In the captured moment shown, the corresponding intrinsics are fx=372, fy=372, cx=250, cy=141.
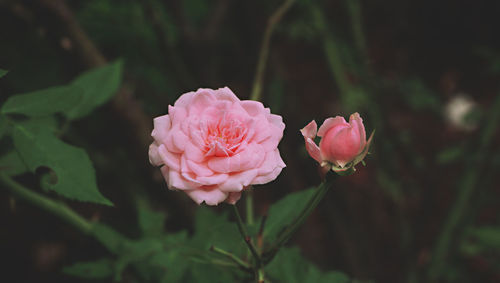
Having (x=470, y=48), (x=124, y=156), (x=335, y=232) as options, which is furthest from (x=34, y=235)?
(x=470, y=48)

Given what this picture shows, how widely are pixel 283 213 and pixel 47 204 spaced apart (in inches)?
21.6

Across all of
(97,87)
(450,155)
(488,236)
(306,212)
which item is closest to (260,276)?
(306,212)

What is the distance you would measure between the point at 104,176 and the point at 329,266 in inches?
42.1

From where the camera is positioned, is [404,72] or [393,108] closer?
[404,72]

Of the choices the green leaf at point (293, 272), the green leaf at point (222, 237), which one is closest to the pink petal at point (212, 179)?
the green leaf at point (222, 237)

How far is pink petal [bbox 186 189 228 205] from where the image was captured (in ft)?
1.61

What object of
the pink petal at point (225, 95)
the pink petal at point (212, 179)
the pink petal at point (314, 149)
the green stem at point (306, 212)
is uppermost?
the pink petal at point (225, 95)

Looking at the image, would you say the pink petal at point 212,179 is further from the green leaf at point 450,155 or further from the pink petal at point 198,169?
the green leaf at point 450,155

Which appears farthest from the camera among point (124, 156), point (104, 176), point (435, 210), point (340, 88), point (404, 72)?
point (404, 72)

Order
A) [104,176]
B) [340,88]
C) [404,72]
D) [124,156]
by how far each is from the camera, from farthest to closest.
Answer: [404,72] < [340,88] < [104,176] < [124,156]

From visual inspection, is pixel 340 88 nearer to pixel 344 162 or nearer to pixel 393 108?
pixel 393 108

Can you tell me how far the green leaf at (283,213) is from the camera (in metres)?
0.73

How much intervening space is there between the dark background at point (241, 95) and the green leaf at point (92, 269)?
0.64 ft

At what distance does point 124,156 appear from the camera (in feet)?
4.48
